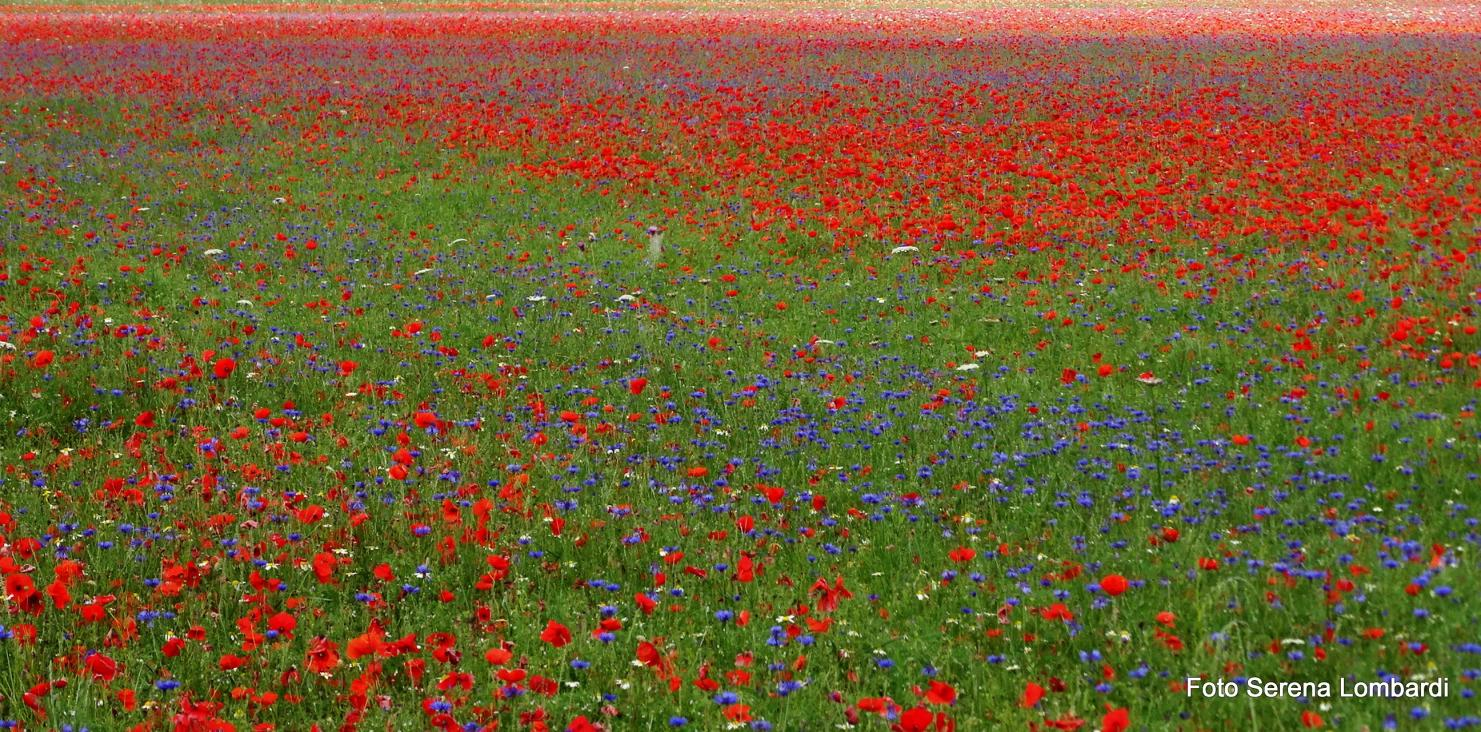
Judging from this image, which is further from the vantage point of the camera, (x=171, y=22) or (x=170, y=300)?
(x=171, y=22)

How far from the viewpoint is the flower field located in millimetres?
4035

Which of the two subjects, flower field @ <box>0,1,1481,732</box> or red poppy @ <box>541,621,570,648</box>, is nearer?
red poppy @ <box>541,621,570,648</box>

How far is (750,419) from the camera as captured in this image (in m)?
6.96

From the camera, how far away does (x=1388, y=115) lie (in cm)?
1591

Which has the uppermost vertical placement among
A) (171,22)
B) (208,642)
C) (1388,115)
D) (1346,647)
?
(171,22)

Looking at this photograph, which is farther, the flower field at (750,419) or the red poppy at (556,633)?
the flower field at (750,419)

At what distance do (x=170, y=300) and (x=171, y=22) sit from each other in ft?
93.1

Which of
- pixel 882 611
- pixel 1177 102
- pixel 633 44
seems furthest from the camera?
pixel 633 44

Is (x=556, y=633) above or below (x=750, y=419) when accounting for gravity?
above

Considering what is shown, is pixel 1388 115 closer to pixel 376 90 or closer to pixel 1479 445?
pixel 1479 445

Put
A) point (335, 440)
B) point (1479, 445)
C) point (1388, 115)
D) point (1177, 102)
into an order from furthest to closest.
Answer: point (1177, 102) < point (1388, 115) < point (335, 440) < point (1479, 445)

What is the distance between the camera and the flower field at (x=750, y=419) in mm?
4035

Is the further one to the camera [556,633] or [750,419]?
[750,419]

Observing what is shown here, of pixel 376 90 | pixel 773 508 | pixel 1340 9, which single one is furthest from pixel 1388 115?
pixel 1340 9
